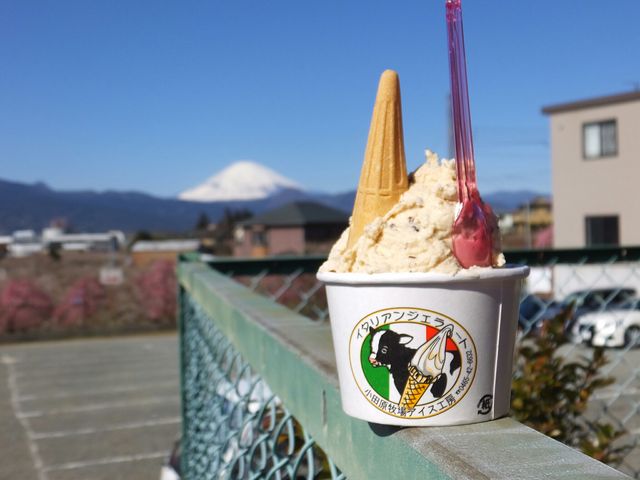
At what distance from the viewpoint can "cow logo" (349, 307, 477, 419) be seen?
0.90 m

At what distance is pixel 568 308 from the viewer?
8.71ft

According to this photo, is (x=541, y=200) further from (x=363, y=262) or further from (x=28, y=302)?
(x=363, y=262)

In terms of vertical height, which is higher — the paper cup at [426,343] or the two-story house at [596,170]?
the two-story house at [596,170]

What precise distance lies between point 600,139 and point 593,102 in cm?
120

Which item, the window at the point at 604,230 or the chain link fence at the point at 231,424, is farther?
the window at the point at 604,230

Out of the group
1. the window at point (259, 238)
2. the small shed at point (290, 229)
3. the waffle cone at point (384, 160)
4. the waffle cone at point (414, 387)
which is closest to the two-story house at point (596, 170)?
the waffle cone at point (384, 160)

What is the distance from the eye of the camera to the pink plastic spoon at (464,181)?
0.90 meters

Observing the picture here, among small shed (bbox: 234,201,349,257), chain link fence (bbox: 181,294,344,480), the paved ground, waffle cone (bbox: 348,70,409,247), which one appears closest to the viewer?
waffle cone (bbox: 348,70,409,247)

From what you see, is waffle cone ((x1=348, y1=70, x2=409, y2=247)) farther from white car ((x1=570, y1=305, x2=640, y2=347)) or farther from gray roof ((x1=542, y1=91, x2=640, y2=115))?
gray roof ((x1=542, y1=91, x2=640, y2=115))

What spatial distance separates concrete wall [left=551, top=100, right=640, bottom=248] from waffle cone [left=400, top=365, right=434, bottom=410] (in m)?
25.4

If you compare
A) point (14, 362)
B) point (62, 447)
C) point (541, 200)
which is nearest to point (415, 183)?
point (62, 447)

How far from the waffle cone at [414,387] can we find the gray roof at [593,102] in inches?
1034

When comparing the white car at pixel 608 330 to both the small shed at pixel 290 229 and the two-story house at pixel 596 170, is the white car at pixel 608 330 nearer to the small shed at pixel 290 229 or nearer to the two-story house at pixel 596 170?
the two-story house at pixel 596 170

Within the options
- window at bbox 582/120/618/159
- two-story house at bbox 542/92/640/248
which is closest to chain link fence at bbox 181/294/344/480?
two-story house at bbox 542/92/640/248
